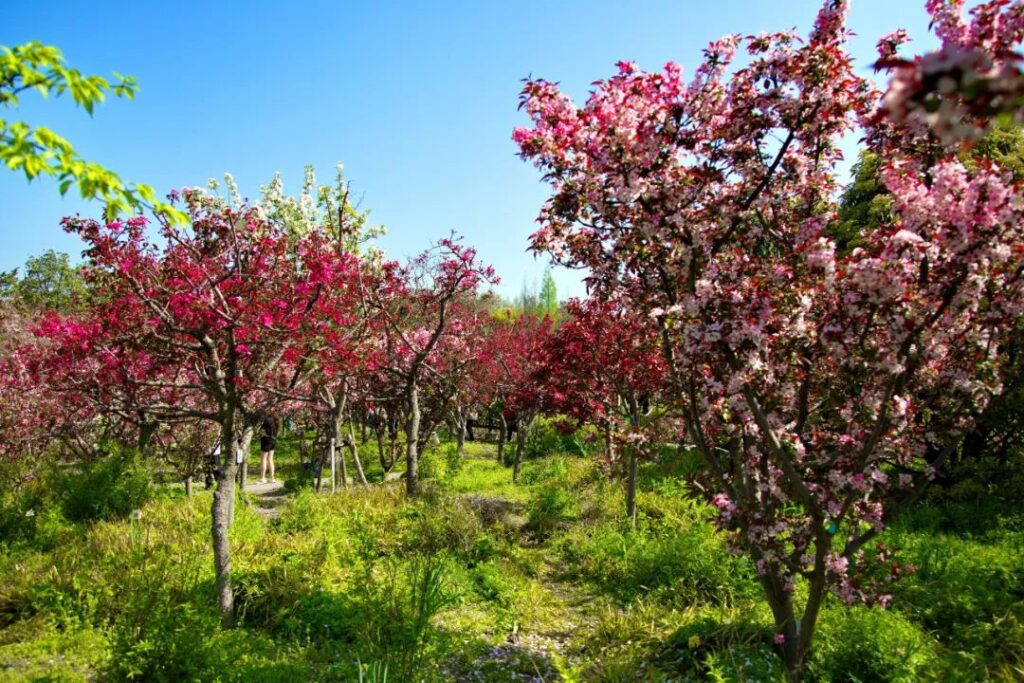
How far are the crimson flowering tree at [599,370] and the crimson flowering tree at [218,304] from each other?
3.68 meters

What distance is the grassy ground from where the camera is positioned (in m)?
4.00

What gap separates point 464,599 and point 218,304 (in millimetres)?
3755

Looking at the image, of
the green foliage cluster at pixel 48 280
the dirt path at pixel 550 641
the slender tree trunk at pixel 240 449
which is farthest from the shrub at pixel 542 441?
the green foliage cluster at pixel 48 280

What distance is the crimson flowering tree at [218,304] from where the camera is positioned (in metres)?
5.04

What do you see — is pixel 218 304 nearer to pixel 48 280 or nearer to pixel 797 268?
pixel 797 268

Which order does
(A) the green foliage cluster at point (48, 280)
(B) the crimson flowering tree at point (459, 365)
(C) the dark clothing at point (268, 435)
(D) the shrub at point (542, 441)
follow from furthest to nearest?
1. (A) the green foliage cluster at point (48, 280)
2. (D) the shrub at point (542, 441)
3. (B) the crimson flowering tree at point (459, 365)
4. (C) the dark clothing at point (268, 435)

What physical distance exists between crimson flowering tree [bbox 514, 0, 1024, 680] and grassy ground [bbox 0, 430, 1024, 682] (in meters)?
0.99

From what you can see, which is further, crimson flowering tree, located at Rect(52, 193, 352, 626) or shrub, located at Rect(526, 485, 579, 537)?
shrub, located at Rect(526, 485, 579, 537)

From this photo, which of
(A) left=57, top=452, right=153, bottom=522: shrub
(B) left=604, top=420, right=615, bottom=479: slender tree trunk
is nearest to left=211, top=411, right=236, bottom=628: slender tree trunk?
(A) left=57, top=452, right=153, bottom=522: shrub

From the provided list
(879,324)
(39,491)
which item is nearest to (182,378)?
(39,491)

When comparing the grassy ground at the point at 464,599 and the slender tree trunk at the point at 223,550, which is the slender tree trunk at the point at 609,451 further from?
the slender tree trunk at the point at 223,550

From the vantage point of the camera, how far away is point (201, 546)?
21.4 ft

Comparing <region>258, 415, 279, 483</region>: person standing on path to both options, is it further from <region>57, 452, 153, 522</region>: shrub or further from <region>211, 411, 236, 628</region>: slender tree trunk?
<region>211, 411, 236, 628</region>: slender tree trunk

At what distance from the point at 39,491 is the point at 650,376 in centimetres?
855
